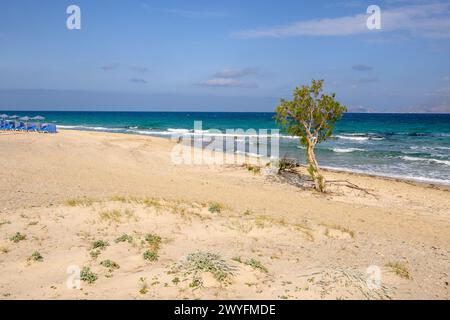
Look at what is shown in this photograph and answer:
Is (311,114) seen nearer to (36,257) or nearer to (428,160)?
(36,257)

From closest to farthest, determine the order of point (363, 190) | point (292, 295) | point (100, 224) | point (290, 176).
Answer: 1. point (292, 295)
2. point (100, 224)
3. point (363, 190)
4. point (290, 176)

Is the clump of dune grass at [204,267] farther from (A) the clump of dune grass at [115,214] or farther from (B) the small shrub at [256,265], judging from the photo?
(A) the clump of dune grass at [115,214]

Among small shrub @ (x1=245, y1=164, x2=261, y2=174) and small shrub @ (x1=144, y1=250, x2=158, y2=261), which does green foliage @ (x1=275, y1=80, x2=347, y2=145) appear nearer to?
small shrub @ (x1=245, y1=164, x2=261, y2=174)

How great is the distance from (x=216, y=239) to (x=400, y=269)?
3803 millimetres

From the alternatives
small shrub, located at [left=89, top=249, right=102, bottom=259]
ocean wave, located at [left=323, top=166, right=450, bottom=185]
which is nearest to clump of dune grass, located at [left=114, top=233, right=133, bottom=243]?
small shrub, located at [left=89, top=249, right=102, bottom=259]

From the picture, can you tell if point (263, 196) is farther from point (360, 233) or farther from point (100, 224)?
point (100, 224)

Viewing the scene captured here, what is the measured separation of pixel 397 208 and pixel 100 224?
10.3m

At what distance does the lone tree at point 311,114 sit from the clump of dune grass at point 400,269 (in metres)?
8.14

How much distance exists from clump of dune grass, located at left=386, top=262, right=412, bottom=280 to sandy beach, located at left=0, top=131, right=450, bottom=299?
0.07 feet

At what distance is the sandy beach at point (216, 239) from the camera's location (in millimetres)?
6492

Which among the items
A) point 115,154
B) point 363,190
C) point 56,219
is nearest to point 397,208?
point 363,190

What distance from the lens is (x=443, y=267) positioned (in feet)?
26.7

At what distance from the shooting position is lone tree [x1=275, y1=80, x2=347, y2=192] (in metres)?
15.9
